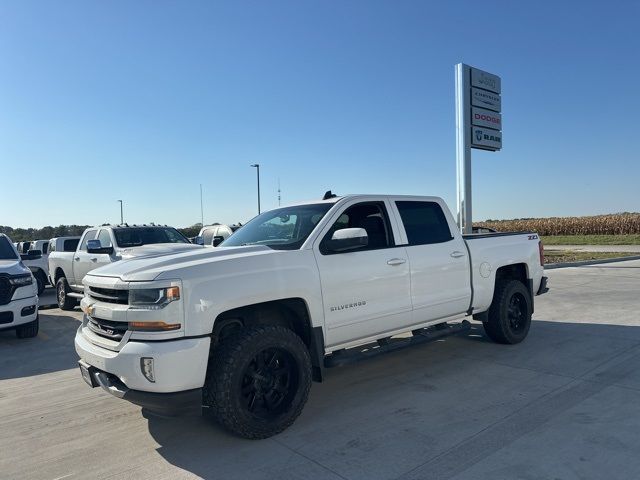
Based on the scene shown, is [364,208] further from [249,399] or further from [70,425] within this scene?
[70,425]

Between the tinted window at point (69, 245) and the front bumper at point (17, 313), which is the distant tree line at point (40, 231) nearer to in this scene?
the tinted window at point (69, 245)

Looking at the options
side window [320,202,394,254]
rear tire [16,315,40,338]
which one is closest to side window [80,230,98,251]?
rear tire [16,315,40,338]

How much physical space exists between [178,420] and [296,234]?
203cm

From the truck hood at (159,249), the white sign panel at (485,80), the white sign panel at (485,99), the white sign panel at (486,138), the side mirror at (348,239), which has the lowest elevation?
the truck hood at (159,249)

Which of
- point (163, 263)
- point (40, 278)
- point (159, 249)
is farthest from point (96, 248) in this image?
point (40, 278)

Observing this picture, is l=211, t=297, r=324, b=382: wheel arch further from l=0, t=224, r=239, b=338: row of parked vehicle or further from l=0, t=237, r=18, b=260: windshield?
l=0, t=237, r=18, b=260: windshield

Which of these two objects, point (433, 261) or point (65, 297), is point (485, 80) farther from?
point (65, 297)

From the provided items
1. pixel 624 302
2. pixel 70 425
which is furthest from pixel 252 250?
pixel 624 302

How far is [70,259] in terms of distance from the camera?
1132cm

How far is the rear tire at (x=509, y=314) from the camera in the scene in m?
6.45

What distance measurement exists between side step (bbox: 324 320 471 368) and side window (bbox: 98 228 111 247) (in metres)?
7.17

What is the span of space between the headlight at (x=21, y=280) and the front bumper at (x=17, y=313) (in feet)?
0.84

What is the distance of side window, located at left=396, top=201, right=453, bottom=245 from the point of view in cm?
542

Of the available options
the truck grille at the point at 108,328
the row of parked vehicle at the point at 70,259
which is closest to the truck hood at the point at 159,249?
the row of parked vehicle at the point at 70,259
